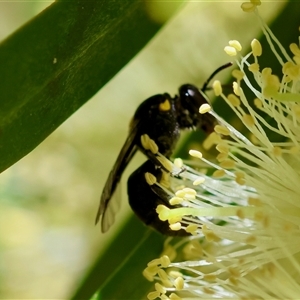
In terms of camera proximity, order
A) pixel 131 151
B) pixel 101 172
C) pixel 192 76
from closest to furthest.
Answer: pixel 131 151 < pixel 192 76 < pixel 101 172

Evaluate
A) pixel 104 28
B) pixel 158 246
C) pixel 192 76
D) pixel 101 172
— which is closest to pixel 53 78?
pixel 104 28

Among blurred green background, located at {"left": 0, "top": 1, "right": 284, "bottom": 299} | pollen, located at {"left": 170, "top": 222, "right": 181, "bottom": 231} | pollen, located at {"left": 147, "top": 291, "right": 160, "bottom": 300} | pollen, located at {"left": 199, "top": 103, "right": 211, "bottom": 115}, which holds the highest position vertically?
pollen, located at {"left": 199, "top": 103, "right": 211, "bottom": 115}

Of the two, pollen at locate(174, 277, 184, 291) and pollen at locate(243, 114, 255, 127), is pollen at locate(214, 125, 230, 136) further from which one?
pollen at locate(174, 277, 184, 291)

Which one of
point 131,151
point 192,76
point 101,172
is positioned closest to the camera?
point 131,151

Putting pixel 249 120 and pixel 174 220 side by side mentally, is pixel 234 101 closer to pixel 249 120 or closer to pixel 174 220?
pixel 249 120

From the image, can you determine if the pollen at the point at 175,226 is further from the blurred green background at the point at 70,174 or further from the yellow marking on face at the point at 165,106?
the blurred green background at the point at 70,174

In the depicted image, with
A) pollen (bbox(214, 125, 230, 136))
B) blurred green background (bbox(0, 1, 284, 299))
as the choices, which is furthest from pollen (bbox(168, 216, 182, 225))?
blurred green background (bbox(0, 1, 284, 299))

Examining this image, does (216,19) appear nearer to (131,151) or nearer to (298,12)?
→ (298,12)
